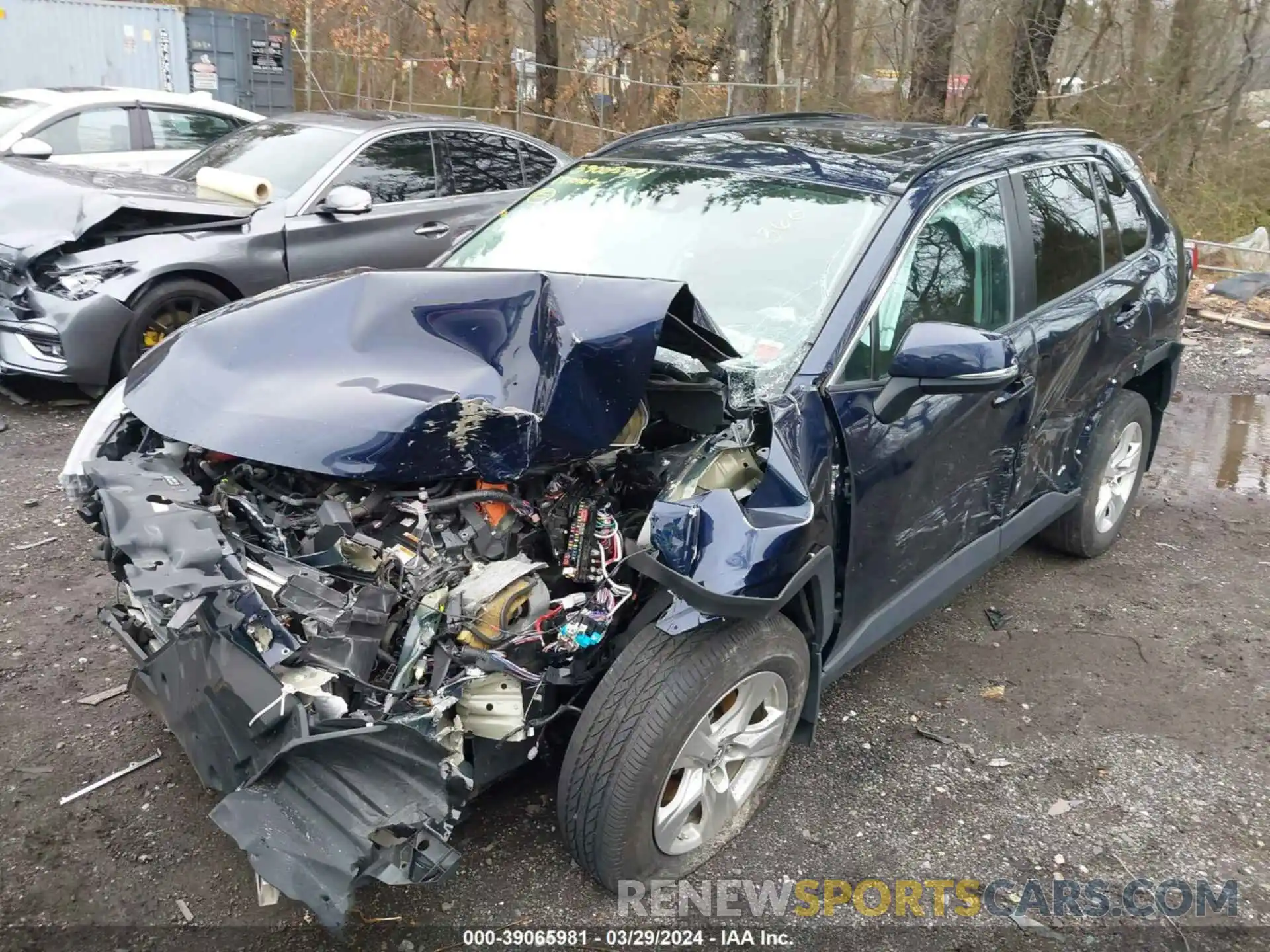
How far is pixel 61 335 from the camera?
217 inches

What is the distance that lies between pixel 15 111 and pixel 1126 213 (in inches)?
350

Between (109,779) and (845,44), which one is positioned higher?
(845,44)

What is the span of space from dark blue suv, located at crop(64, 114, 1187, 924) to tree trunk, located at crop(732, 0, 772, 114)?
9.16 m

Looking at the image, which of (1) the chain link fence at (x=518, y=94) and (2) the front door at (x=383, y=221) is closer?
(2) the front door at (x=383, y=221)

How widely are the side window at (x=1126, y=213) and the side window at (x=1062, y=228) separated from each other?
0.66ft

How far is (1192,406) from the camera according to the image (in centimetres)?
717

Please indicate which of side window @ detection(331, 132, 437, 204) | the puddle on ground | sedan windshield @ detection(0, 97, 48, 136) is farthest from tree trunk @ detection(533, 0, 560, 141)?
the puddle on ground

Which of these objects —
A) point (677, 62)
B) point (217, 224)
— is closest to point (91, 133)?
point (217, 224)

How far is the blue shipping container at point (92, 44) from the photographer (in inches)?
582

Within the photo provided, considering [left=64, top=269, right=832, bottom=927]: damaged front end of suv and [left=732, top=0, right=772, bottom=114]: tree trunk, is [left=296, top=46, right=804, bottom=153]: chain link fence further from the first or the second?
[left=64, top=269, right=832, bottom=927]: damaged front end of suv

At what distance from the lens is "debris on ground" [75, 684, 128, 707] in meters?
3.37

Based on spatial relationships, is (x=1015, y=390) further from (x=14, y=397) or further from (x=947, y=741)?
(x=14, y=397)

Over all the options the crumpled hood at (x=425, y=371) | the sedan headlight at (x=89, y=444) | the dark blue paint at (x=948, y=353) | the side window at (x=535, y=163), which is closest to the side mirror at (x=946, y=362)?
the dark blue paint at (x=948, y=353)

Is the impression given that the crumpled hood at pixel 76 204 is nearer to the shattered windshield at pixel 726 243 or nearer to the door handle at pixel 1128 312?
the shattered windshield at pixel 726 243
